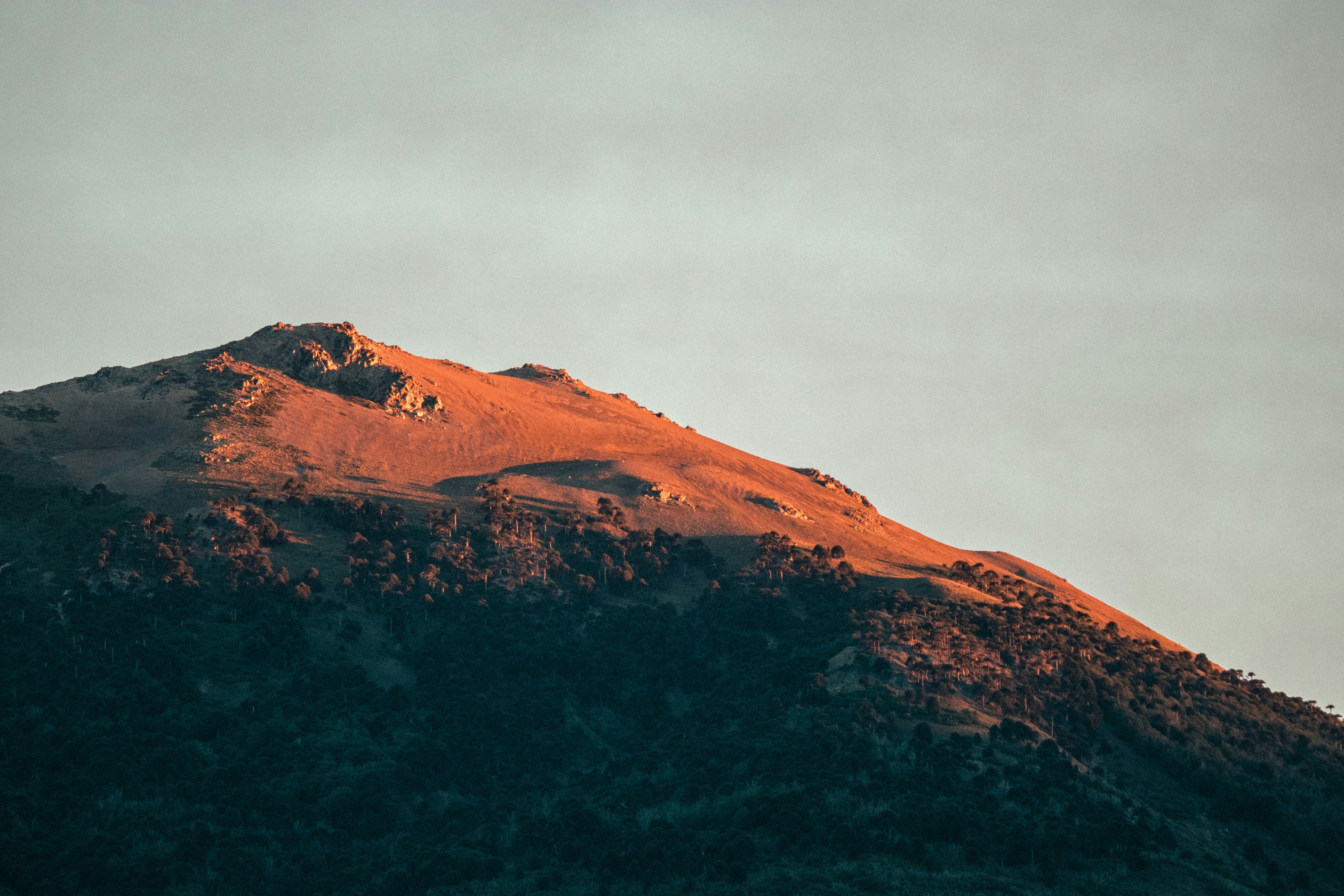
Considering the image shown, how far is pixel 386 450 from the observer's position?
148 m

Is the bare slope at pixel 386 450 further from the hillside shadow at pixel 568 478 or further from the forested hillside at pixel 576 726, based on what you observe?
the forested hillside at pixel 576 726

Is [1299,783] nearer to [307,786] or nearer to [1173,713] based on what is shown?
[1173,713]

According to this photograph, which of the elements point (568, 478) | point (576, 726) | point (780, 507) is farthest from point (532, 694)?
point (780, 507)

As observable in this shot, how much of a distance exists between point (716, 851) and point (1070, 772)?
31958mm

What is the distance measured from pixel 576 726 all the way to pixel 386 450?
53.3 meters

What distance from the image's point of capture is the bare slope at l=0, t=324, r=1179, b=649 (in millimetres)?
133625

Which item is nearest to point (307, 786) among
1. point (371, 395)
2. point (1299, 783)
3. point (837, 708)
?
point (837, 708)

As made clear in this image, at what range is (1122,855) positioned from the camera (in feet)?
281

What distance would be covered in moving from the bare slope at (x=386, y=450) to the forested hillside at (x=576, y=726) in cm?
681

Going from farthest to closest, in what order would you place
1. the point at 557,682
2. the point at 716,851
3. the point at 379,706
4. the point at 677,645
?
the point at 677,645
the point at 557,682
the point at 379,706
the point at 716,851

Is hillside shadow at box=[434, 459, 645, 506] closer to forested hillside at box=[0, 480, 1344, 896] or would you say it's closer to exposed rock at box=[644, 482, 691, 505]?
exposed rock at box=[644, 482, 691, 505]

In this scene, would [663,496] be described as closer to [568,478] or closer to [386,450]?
[568,478]

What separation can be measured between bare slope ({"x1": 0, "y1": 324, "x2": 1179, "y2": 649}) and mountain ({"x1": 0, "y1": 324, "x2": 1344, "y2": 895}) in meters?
0.70

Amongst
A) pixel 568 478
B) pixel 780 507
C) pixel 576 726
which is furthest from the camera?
pixel 780 507
